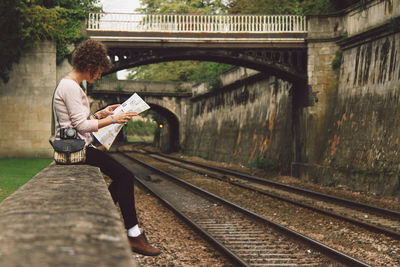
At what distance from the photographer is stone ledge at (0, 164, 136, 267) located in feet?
4.61

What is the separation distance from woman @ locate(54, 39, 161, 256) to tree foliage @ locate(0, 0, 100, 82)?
46.0 feet

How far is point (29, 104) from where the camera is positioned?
19.3 m

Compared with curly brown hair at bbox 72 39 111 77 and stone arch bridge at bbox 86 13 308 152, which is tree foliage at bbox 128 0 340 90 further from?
curly brown hair at bbox 72 39 111 77

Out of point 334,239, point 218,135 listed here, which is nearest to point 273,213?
point 334,239

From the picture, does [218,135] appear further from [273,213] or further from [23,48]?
[273,213]

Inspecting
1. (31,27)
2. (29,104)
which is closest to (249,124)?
(29,104)

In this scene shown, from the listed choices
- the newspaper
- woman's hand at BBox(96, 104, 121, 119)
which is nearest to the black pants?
the newspaper

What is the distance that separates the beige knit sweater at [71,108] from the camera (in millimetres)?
4199

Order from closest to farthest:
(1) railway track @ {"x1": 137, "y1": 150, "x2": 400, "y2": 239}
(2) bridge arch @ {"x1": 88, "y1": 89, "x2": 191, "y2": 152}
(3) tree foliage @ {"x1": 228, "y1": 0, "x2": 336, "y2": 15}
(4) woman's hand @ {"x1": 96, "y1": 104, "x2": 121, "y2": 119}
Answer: (4) woman's hand @ {"x1": 96, "y1": 104, "x2": 121, "y2": 119}, (1) railway track @ {"x1": 137, "y1": 150, "x2": 400, "y2": 239}, (3) tree foliage @ {"x1": 228, "y1": 0, "x2": 336, "y2": 15}, (2) bridge arch @ {"x1": 88, "y1": 89, "x2": 191, "y2": 152}

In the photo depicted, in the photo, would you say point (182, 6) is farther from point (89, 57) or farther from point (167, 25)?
point (89, 57)

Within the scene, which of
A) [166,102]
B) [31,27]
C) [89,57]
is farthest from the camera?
[166,102]

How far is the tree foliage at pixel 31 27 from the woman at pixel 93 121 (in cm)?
1403

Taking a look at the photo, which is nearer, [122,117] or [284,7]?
[122,117]

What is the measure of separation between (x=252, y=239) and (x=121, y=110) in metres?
3.57
